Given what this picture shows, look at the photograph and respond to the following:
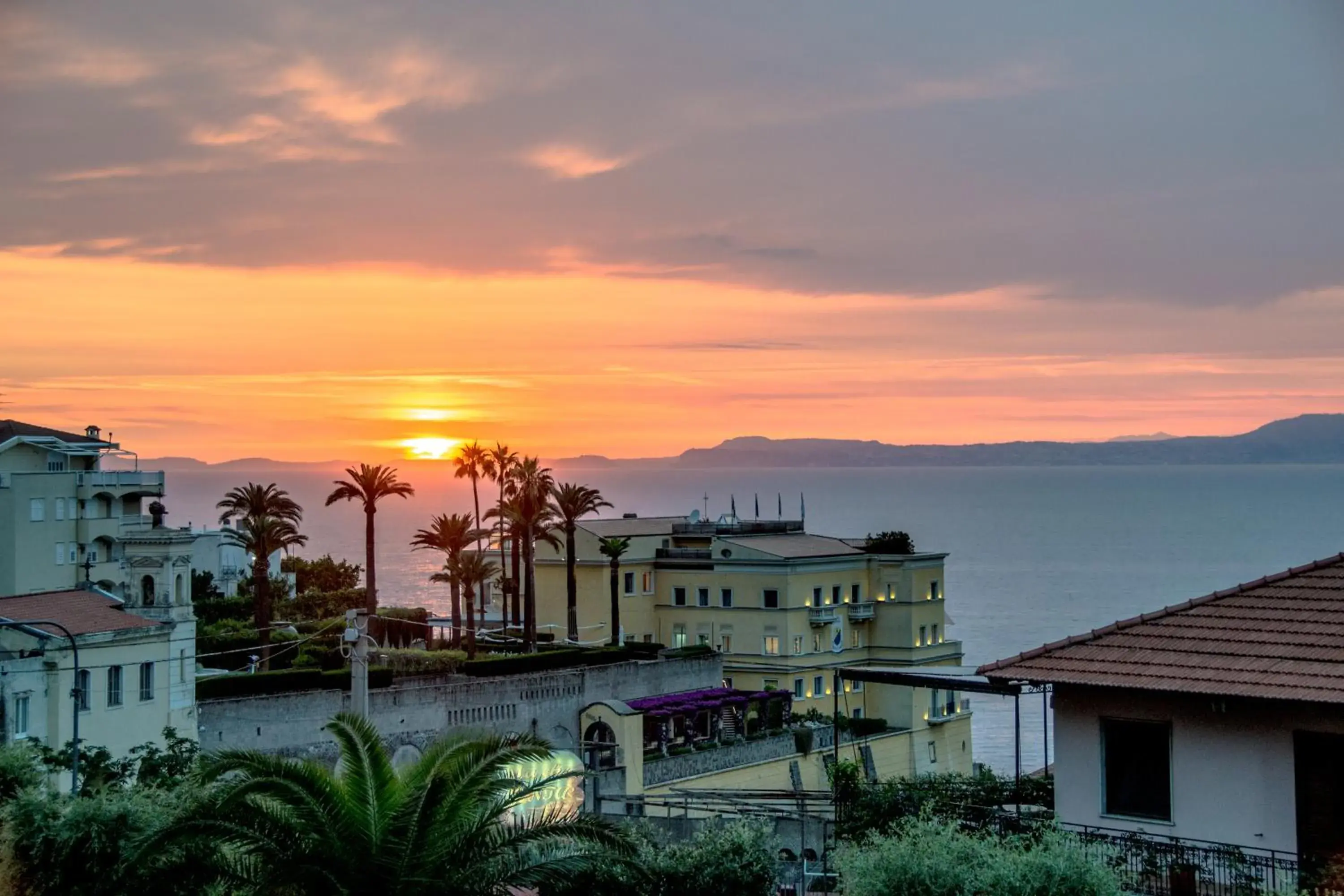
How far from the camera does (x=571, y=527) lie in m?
74.1

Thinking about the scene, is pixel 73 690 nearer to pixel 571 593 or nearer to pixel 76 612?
pixel 76 612

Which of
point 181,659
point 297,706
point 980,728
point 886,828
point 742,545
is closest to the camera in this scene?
point 886,828

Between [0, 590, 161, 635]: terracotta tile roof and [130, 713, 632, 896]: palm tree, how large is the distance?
21.3 metres

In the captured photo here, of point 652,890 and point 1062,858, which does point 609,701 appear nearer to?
point 652,890

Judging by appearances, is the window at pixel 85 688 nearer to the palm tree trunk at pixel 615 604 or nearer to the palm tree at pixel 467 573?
the palm tree trunk at pixel 615 604

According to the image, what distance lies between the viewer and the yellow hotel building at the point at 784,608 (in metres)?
71.5

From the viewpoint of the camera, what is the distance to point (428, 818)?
20.4 m

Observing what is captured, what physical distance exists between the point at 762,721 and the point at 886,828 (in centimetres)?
3794

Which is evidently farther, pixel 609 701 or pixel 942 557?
pixel 942 557

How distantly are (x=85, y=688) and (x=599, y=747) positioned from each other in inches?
665

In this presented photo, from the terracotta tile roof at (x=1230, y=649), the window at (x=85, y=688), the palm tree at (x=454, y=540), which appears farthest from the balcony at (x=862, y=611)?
the terracotta tile roof at (x=1230, y=649)

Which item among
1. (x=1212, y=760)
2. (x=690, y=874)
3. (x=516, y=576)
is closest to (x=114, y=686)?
(x=690, y=874)

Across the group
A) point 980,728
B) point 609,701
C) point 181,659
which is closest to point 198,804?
point 181,659

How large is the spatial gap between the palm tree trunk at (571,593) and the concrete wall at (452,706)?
305 inches
